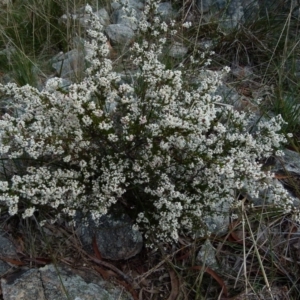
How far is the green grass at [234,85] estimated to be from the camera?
2.31 meters

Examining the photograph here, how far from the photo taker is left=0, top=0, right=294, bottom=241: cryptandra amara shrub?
1912 millimetres

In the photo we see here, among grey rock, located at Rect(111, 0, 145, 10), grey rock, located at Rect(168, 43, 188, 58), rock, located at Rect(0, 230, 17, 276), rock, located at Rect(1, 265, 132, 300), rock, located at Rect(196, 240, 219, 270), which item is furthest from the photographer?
grey rock, located at Rect(111, 0, 145, 10)

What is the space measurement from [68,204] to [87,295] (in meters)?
0.39

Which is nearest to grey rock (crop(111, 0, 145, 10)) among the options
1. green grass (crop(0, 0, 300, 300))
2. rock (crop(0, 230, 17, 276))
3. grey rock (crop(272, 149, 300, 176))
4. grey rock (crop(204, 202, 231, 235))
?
green grass (crop(0, 0, 300, 300))

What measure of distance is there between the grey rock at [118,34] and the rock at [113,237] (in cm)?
174

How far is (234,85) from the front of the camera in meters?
3.33

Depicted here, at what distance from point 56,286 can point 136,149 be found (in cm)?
67

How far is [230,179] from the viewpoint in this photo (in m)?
2.08

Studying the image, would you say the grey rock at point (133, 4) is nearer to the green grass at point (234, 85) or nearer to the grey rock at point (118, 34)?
the green grass at point (234, 85)

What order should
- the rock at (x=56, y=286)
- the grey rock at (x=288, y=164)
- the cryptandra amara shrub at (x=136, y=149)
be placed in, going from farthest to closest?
the grey rock at (x=288, y=164) < the rock at (x=56, y=286) < the cryptandra amara shrub at (x=136, y=149)

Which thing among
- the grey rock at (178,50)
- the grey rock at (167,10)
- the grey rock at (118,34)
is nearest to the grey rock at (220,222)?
the grey rock at (178,50)

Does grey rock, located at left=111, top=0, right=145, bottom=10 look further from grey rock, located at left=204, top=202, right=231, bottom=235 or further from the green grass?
grey rock, located at left=204, top=202, right=231, bottom=235

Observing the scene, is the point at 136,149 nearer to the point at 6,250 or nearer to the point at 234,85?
the point at 6,250

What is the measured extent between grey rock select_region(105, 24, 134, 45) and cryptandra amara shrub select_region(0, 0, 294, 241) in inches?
58.2
